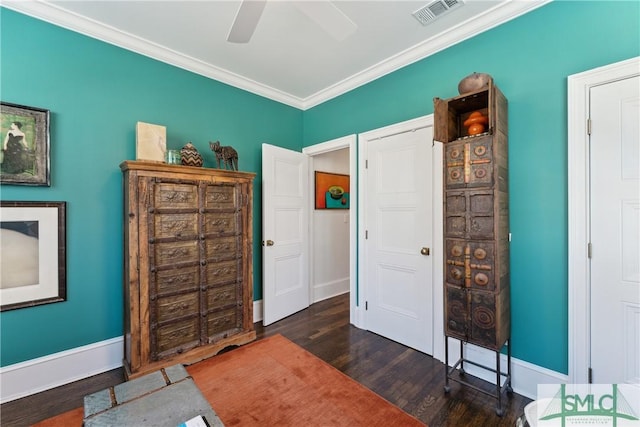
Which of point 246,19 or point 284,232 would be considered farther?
point 284,232

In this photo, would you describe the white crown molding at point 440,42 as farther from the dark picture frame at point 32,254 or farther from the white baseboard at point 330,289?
the dark picture frame at point 32,254

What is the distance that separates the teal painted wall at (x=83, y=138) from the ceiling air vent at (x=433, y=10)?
7.35 ft

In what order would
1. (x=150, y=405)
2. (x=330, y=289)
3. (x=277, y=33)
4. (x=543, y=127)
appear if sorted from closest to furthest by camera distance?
1. (x=150, y=405)
2. (x=543, y=127)
3. (x=277, y=33)
4. (x=330, y=289)

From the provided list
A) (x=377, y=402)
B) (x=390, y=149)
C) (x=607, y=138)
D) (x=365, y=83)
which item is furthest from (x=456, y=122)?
(x=377, y=402)

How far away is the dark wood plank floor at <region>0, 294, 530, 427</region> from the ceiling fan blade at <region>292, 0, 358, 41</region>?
8.13 ft

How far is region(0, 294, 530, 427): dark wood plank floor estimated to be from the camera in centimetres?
174

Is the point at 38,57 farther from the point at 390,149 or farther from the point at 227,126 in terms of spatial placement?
the point at 390,149

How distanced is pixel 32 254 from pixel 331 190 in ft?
10.4

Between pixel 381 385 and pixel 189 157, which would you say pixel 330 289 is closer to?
pixel 381 385

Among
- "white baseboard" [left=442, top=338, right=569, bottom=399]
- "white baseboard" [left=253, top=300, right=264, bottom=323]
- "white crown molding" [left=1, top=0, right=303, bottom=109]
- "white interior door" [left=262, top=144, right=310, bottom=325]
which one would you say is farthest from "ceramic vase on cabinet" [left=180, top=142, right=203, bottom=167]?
"white baseboard" [left=442, top=338, right=569, bottom=399]

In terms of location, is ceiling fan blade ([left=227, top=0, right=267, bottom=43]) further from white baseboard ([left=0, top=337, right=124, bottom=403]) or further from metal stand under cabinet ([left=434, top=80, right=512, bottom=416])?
white baseboard ([left=0, top=337, right=124, bottom=403])

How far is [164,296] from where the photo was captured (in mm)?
A: 2146

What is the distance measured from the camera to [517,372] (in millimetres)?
1966

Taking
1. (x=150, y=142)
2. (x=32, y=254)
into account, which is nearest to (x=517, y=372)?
(x=150, y=142)
